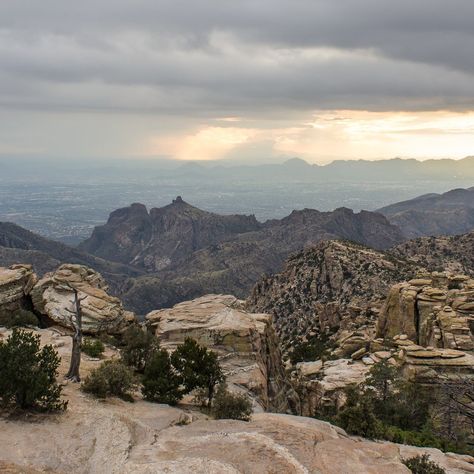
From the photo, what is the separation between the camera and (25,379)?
805 inches

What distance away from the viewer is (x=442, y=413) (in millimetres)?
35438

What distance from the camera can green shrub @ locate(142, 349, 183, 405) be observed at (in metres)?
27.6

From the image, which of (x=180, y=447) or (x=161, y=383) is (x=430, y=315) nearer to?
(x=161, y=383)

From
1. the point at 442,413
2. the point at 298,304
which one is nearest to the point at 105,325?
the point at 442,413

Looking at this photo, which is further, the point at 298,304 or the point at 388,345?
the point at 298,304

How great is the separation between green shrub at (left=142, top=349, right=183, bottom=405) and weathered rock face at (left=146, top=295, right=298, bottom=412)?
21.4ft

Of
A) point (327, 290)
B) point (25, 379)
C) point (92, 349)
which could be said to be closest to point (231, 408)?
point (25, 379)

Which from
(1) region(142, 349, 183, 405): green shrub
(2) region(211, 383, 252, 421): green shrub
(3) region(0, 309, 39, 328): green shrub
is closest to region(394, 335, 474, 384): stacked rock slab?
(2) region(211, 383, 252, 421): green shrub

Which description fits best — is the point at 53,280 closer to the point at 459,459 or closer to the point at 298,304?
the point at 459,459

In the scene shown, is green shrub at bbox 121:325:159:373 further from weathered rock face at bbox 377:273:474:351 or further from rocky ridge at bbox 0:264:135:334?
weathered rock face at bbox 377:273:474:351

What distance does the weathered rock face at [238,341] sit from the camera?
118 feet

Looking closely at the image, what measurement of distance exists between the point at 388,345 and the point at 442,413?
16.2 metres

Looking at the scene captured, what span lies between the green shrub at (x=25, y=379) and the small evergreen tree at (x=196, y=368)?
8451 mm

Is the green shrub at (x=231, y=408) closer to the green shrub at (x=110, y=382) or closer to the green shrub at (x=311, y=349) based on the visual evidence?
the green shrub at (x=110, y=382)
